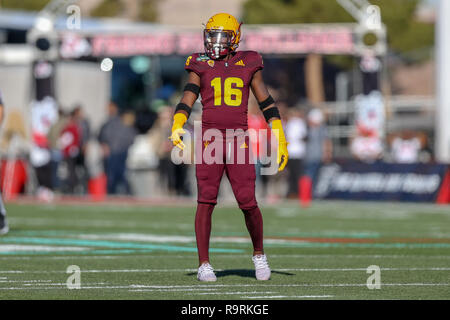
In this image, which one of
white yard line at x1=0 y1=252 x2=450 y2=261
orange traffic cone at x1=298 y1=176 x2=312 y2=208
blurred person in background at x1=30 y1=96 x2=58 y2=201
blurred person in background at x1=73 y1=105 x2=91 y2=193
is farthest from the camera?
blurred person in background at x1=30 y1=96 x2=58 y2=201

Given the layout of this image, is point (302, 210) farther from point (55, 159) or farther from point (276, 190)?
point (55, 159)

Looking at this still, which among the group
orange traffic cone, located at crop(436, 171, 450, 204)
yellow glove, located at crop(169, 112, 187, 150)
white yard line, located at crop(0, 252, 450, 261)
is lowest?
white yard line, located at crop(0, 252, 450, 261)

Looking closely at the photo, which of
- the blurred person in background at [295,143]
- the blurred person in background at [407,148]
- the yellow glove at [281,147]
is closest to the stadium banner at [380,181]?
the blurred person in background at [295,143]

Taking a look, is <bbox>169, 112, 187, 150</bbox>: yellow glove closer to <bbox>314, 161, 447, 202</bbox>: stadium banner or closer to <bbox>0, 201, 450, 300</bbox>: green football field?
<bbox>0, 201, 450, 300</bbox>: green football field

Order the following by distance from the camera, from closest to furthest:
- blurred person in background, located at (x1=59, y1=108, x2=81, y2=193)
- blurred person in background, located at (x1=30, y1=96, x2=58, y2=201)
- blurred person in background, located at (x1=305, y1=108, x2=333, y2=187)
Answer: blurred person in background, located at (x1=305, y1=108, x2=333, y2=187) < blurred person in background, located at (x1=59, y1=108, x2=81, y2=193) < blurred person in background, located at (x1=30, y1=96, x2=58, y2=201)

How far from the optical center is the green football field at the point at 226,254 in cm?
898

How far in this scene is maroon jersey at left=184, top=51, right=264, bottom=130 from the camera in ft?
32.3

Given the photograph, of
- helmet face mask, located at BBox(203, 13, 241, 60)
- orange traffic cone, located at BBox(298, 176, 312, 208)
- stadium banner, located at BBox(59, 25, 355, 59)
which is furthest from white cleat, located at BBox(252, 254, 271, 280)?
stadium banner, located at BBox(59, 25, 355, 59)

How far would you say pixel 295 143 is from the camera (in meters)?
25.4

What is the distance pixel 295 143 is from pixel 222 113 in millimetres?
15634

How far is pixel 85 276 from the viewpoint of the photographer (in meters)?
10.1

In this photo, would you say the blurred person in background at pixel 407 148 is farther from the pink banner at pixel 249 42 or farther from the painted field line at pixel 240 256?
the painted field line at pixel 240 256

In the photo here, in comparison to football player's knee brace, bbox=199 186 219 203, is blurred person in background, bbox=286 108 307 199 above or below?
above
